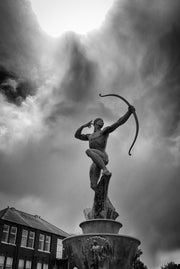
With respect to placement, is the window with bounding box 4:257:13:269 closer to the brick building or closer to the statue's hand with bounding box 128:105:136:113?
the brick building

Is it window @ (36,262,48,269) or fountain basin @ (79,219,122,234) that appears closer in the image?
fountain basin @ (79,219,122,234)

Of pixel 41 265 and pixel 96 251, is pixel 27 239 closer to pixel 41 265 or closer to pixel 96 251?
pixel 41 265

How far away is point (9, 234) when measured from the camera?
38.5 meters

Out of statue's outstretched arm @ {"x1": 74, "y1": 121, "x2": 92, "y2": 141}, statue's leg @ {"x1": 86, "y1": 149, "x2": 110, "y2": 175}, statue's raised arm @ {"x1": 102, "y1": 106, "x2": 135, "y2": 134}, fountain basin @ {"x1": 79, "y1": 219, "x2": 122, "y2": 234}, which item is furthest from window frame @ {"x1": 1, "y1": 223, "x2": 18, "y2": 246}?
statue's raised arm @ {"x1": 102, "y1": 106, "x2": 135, "y2": 134}

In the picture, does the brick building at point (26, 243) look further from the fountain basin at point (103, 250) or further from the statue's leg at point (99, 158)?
the fountain basin at point (103, 250)

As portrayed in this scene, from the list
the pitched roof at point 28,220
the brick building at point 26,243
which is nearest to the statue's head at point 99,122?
the brick building at point 26,243

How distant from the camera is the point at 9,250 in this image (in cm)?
3728

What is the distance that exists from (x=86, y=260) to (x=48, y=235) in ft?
131

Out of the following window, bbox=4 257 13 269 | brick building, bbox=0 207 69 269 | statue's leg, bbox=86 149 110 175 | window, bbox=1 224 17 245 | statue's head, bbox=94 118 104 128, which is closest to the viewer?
statue's leg, bbox=86 149 110 175

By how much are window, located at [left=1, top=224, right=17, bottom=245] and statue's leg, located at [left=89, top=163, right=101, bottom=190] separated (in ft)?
110

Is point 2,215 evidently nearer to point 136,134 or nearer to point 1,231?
point 1,231

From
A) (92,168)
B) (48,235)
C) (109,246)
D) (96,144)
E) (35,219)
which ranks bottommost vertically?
(109,246)

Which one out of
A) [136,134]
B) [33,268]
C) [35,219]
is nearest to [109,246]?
[136,134]

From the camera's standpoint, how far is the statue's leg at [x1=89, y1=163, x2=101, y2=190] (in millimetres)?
8963
